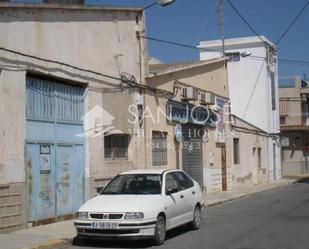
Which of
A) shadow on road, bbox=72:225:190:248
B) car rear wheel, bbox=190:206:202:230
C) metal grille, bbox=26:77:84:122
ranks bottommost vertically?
shadow on road, bbox=72:225:190:248

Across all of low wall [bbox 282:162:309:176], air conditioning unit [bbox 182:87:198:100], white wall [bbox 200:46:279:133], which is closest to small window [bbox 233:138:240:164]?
white wall [bbox 200:46:279:133]

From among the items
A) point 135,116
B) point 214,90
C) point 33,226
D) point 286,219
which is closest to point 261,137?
point 214,90

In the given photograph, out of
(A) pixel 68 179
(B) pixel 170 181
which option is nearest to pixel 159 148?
(A) pixel 68 179

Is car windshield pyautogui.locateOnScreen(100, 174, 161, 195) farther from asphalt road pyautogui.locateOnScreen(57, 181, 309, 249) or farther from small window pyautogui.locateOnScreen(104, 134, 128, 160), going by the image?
small window pyautogui.locateOnScreen(104, 134, 128, 160)

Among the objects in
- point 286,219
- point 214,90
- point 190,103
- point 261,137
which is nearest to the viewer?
point 286,219

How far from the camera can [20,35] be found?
14.7m

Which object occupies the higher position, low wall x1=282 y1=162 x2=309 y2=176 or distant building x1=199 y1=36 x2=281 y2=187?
distant building x1=199 y1=36 x2=281 y2=187

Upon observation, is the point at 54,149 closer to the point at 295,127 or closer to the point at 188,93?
the point at 188,93

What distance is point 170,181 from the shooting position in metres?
13.1

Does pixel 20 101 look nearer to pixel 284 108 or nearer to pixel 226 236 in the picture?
pixel 226 236

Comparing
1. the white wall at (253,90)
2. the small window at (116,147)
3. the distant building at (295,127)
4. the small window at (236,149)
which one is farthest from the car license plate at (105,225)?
the distant building at (295,127)

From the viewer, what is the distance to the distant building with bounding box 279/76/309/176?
5422 cm

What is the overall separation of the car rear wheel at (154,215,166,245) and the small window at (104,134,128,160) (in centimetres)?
689

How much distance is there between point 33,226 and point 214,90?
16385 millimetres
